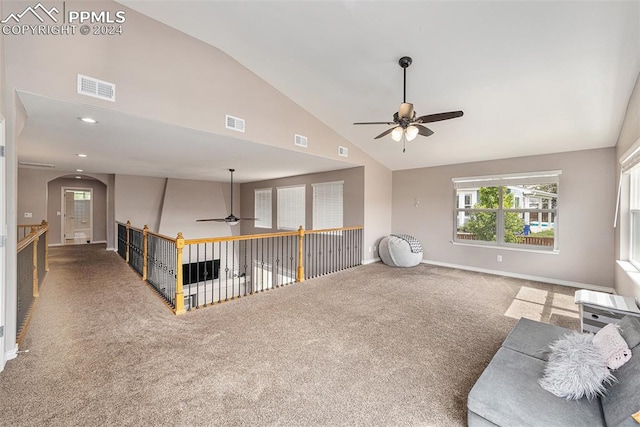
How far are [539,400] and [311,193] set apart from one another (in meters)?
6.55

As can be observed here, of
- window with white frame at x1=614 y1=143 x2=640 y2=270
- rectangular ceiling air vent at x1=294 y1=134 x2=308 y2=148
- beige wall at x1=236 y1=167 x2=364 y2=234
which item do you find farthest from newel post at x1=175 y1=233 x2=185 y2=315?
window with white frame at x1=614 y1=143 x2=640 y2=270

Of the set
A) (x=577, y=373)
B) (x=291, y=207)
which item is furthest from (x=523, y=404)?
(x=291, y=207)

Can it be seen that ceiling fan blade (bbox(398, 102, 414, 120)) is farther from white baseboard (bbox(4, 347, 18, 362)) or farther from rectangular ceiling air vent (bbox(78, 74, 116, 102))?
white baseboard (bbox(4, 347, 18, 362))

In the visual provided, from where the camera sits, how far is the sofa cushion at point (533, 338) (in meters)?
2.04

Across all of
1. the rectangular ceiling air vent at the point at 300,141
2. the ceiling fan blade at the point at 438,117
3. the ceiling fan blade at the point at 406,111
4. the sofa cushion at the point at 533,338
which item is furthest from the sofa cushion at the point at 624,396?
the rectangular ceiling air vent at the point at 300,141

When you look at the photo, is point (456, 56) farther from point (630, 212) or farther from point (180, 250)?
point (180, 250)

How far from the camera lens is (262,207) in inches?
372

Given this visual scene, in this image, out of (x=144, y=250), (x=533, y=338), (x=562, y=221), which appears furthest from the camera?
(x=144, y=250)

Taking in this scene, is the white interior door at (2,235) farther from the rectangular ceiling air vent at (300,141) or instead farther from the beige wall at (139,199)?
the beige wall at (139,199)

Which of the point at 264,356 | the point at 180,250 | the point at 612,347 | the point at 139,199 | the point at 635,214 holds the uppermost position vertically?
A: the point at 139,199

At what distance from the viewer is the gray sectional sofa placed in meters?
1.37

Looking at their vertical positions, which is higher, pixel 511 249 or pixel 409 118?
pixel 409 118

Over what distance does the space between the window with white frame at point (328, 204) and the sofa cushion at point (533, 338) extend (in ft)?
15.5

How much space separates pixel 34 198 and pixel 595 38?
11772mm
